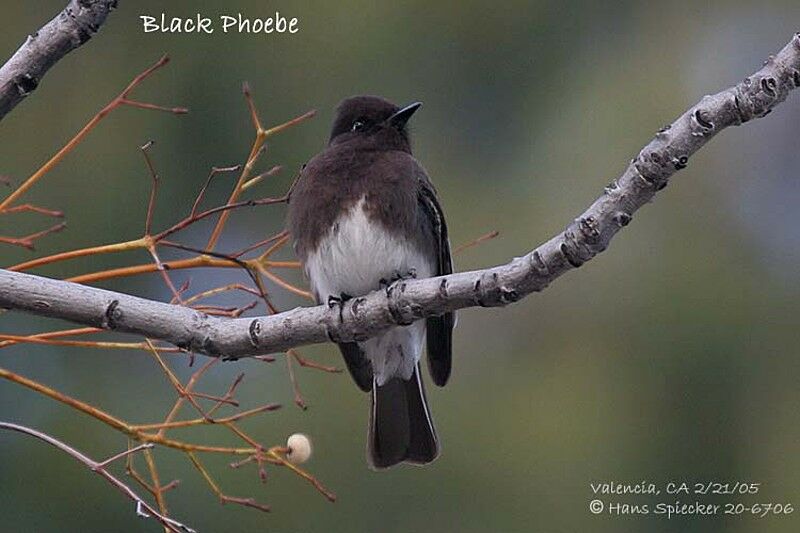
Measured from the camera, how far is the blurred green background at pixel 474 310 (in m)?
6.66

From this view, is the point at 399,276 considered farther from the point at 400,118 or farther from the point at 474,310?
the point at 474,310

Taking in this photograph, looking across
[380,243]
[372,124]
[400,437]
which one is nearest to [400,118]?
[372,124]

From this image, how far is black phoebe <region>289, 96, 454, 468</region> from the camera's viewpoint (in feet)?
10.3

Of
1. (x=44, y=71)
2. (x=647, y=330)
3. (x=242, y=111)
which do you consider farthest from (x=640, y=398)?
(x=44, y=71)

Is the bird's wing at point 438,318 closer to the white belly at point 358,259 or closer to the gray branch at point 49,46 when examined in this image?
the white belly at point 358,259

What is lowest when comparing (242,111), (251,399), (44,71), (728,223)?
(44,71)

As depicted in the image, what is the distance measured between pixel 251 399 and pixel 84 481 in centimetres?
98

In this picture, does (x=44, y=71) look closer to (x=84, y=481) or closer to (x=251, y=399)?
(x=251, y=399)

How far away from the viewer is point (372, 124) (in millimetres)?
3486

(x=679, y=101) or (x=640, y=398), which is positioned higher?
(x=679, y=101)

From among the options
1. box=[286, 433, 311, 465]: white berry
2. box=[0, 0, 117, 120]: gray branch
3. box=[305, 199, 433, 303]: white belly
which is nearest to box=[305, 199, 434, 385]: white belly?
box=[305, 199, 433, 303]: white belly

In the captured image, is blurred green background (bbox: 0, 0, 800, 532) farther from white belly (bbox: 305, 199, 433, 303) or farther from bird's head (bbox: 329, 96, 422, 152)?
white belly (bbox: 305, 199, 433, 303)

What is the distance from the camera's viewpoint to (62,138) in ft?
25.0

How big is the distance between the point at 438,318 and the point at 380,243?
30 centimetres
